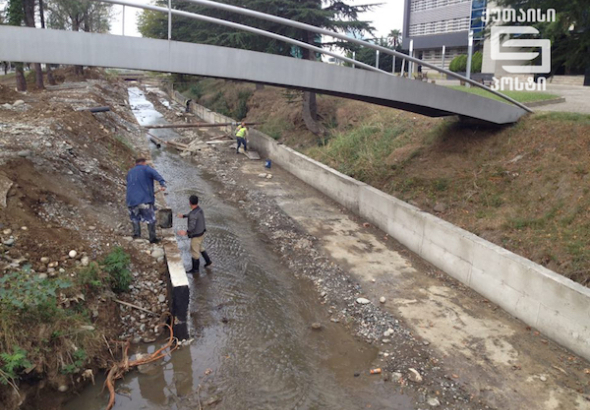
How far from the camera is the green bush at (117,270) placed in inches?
296

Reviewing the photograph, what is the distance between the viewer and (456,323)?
7.58m

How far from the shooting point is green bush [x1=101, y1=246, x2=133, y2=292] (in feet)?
24.6

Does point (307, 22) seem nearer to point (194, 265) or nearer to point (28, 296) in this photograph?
point (194, 265)

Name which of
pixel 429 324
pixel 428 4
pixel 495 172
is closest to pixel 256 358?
pixel 429 324

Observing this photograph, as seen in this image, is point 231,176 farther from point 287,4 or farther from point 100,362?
point 100,362

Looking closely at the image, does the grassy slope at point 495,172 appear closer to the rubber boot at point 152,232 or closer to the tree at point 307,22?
the tree at point 307,22

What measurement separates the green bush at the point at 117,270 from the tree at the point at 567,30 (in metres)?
9.05

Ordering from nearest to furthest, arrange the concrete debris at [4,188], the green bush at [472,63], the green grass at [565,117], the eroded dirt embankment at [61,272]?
the eroded dirt embankment at [61,272]
the concrete debris at [4,188]
the green grass at [565,117]
the green bush at [472,63]

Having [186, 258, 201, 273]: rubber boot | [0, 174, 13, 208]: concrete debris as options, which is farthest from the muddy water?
[0, 174, 13, 208]: concrete debris

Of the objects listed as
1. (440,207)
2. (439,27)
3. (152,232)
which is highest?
(439,27)

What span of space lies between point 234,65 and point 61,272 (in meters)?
5.16

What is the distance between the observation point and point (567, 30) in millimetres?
8914

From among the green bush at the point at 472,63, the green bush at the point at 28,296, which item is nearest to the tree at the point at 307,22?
the green bush at the point at 28,296

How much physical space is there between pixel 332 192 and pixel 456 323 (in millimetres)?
7735
